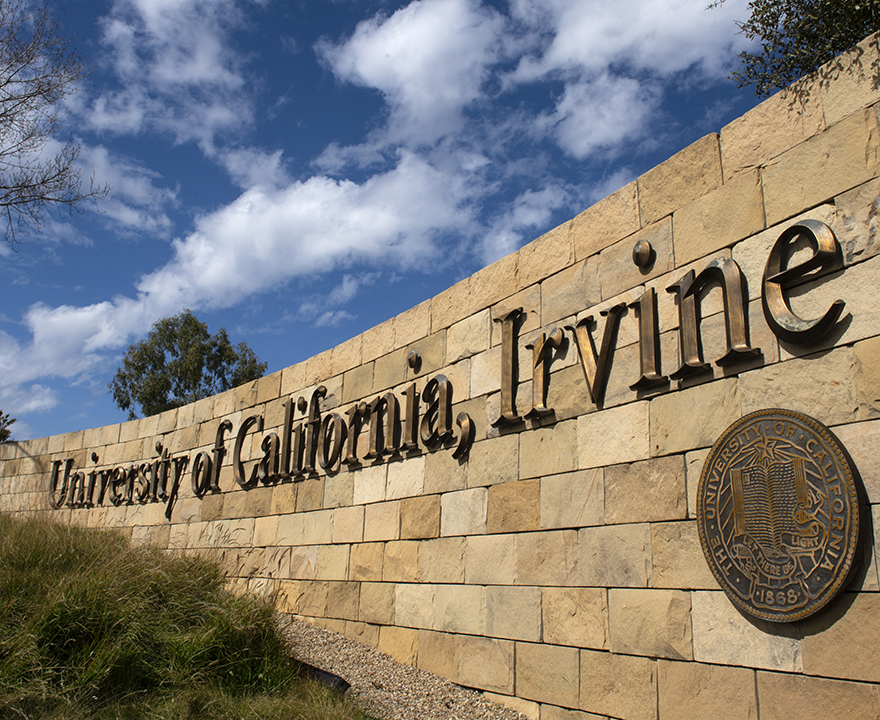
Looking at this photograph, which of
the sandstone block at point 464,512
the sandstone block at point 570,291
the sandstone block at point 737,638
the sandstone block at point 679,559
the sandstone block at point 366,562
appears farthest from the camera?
the sandstone block at point 366,562

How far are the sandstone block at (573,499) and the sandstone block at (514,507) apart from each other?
0.30 ft

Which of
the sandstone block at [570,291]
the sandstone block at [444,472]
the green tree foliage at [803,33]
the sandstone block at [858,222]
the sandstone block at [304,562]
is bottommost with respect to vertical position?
the sandstone block at [304,562]

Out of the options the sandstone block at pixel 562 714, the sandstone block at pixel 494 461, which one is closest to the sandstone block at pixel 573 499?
the sandstone block at pixel 494 461

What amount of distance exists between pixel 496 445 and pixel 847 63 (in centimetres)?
356

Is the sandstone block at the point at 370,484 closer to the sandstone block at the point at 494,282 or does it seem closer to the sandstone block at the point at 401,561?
the sandstone block at the point at 401,561

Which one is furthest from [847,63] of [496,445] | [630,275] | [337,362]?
[337,362]

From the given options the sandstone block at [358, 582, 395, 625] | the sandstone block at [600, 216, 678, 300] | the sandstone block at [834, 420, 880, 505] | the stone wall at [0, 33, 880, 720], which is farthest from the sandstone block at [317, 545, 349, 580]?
the sandstone block at [834, 420, 880, 505]

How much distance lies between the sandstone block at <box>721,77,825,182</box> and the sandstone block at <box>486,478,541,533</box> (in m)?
2.63

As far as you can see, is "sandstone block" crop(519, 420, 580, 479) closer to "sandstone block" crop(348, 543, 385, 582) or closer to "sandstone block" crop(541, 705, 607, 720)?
"sandstone block" crop(541, 705, 607, 720)

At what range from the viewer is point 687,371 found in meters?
4.38

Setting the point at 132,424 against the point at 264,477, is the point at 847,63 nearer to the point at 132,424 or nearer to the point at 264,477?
the point at 264,477

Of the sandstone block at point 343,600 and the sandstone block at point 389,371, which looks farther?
the sandstone block at point 389,371

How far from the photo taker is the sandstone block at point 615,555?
4430mm

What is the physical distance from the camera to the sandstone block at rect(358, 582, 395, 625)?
6.68 meters
